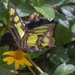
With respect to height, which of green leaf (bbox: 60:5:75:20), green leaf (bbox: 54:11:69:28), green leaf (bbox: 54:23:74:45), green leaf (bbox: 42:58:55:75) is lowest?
green leaf (bbox: 42:58:55:75)

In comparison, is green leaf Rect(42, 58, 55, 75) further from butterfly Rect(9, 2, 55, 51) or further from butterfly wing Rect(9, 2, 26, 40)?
butterfly wing Rect(9, 2, 26, 40)

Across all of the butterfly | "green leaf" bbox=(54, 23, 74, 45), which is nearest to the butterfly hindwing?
the butterfly

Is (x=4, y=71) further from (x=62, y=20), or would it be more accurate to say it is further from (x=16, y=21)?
(x=62, y=20)

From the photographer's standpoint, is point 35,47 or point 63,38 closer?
point 35,47

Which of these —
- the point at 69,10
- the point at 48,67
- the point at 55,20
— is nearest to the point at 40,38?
the point at 55,20

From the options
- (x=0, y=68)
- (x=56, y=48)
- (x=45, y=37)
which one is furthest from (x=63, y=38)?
(x=0, y=68)

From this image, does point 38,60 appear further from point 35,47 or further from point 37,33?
point 37,33

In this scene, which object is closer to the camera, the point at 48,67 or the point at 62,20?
the point at 62,20
